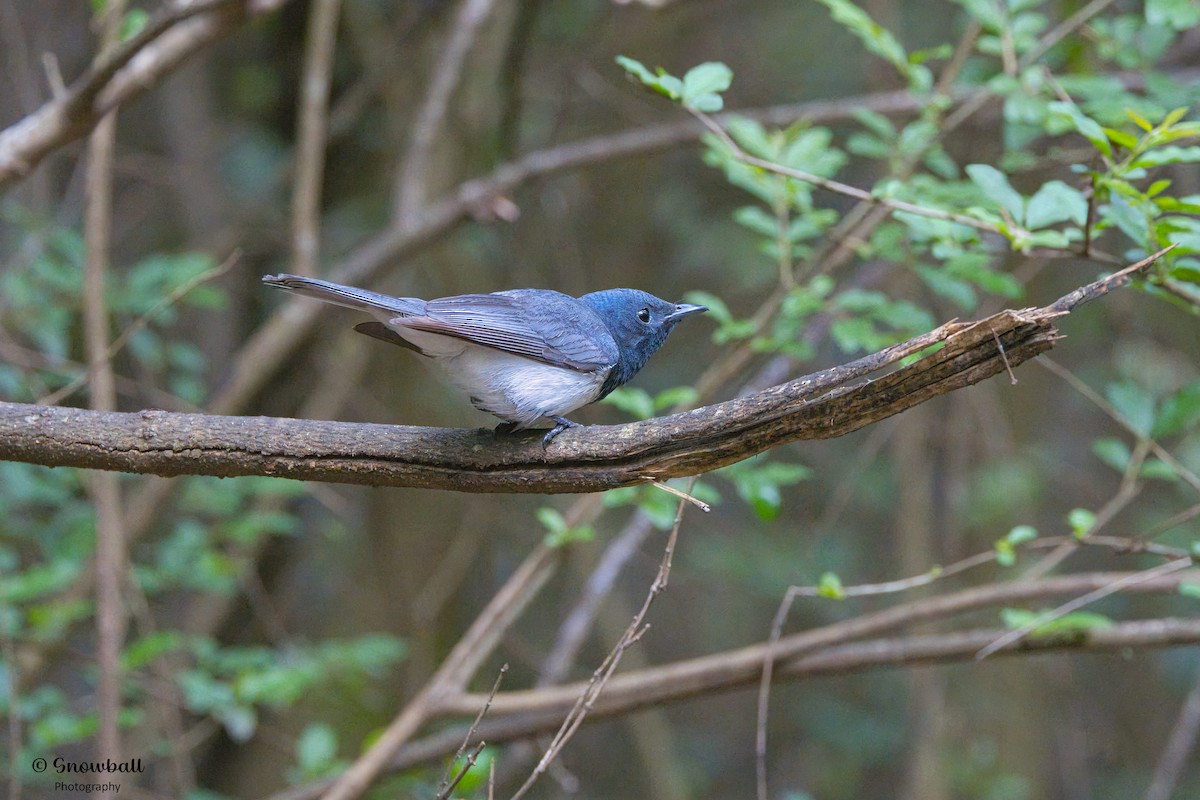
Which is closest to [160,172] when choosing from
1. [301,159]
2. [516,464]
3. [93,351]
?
[301,159]

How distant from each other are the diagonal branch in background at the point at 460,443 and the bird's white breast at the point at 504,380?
1.08 feet

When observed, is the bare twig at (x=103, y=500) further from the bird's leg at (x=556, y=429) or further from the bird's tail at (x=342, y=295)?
the bird's leg at (x=556, y=429)

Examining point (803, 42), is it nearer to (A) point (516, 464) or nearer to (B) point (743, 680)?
(B) point (743, 680)

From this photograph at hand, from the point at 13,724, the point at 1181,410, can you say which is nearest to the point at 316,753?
the point at 13,724

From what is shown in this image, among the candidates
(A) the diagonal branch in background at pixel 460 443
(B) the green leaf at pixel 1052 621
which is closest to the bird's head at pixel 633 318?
(A) the diagonal branch in background at pixel 460 443

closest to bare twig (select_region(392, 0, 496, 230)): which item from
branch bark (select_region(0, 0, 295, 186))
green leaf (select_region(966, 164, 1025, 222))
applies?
branch bark (select_region(0, 0, 295, 186))

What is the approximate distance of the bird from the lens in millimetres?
2572

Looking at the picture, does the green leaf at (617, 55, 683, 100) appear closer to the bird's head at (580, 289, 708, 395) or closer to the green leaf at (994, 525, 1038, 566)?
the bird's head at (580, 289, 708, 395)

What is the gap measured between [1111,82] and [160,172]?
5.50 metres

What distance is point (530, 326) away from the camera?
2875 mm

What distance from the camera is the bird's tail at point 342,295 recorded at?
7.52 ft

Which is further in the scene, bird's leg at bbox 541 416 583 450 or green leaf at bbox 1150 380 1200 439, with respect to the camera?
green leaf at bbox 1150 380 1200 439

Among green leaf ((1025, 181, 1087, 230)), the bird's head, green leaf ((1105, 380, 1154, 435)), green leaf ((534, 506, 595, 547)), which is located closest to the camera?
green leaf ((1025, 181, 1087, 230))

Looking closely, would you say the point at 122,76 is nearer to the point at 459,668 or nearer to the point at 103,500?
the point at 103,500
